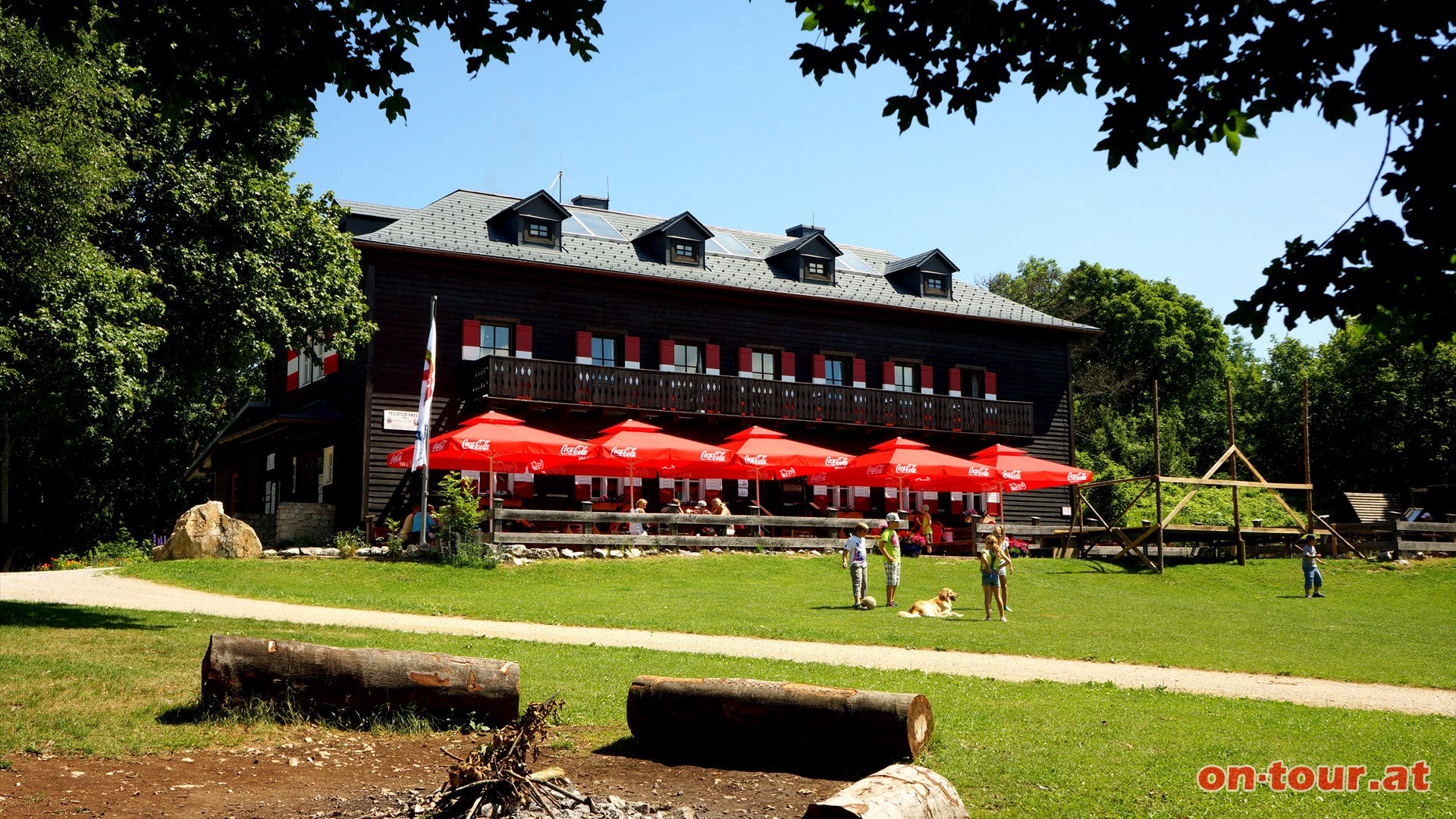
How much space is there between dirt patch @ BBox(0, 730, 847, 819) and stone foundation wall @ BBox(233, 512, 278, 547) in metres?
21.4

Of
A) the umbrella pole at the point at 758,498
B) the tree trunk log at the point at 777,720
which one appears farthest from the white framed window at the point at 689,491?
the tree trunk log at the point at 777,720

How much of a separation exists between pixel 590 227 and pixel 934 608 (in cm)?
1981

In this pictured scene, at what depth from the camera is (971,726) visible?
8859 millimetres

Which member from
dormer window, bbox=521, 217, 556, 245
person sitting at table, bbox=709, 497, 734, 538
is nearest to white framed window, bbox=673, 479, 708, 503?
person sitting at table, bbox=709, 497, 734, 538

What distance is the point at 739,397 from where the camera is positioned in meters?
32.5

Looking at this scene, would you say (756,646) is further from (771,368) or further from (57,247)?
(771,368)

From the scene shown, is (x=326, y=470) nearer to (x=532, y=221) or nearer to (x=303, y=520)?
(x=303, y=520)

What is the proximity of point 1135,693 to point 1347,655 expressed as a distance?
19.3 ft

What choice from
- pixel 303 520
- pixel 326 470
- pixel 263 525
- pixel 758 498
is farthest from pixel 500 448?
pixel 326 470

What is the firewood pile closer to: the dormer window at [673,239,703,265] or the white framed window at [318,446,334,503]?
the white framed window at [318,446,334,503]

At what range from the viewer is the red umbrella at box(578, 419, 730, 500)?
25.2 m

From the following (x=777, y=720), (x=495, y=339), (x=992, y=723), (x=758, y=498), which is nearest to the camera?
(x=777, y=720)

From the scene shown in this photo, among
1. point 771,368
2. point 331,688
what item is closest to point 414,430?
point 771,368

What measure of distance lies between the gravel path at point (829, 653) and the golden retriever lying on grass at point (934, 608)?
3.94 meters
